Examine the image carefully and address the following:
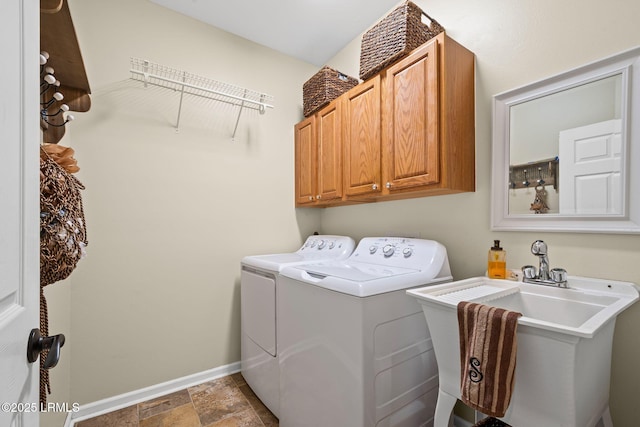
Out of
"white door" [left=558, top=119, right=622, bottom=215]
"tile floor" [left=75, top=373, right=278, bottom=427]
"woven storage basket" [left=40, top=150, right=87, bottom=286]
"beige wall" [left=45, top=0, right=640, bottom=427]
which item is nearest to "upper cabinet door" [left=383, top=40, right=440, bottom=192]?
"beige wall" [left=45, top=0, right=640, bottom=427]

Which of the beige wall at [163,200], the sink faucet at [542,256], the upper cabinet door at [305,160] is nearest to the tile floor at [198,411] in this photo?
the beige wall at [163,200]

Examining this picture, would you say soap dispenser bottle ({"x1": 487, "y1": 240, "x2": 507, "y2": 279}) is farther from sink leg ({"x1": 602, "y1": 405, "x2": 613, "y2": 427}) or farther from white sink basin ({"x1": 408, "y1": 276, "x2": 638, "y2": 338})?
sink leg ({"x1": 602, "y1": 405, "x2": 613, "y2": 427})

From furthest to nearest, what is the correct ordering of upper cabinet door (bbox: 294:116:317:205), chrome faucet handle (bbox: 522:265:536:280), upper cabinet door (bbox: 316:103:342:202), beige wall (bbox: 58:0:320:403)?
upper cabinet door (bbox: 294:116:317:205) < upper cabinet door (bbox: 316:103:342:202) < beige wall (bbox: 58:0:320:403) < chrome faucet handle (bbox: 522:265:536:280)

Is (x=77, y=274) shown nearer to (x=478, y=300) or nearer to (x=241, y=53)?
(x=241, y=53)

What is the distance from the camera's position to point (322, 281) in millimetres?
1350

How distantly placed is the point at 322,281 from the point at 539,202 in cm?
111

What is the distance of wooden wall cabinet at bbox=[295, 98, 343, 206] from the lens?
215 cm

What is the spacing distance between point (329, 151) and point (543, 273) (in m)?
1.53

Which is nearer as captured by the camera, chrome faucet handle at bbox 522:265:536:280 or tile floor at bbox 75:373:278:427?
chrome faucet handle at bbox 522:265:536:280

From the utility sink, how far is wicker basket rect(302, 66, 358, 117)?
170cm

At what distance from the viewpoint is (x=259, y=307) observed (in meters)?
1.93

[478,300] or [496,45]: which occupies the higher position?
[496,45]

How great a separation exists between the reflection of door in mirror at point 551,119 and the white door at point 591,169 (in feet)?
0.05

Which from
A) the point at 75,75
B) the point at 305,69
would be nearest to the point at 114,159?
the point at 75,75
